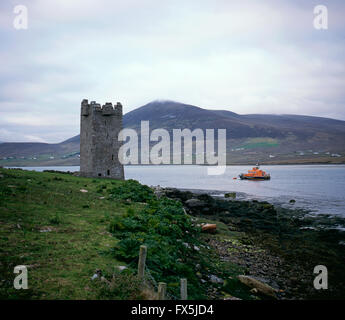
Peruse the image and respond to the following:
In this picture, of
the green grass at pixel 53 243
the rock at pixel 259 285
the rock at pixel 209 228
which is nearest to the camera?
the green grass at pixel 53 243

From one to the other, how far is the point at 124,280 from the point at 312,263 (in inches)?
527

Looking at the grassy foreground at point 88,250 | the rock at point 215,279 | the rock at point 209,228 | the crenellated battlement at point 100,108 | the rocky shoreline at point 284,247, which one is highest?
the crenellated battlement at point 100,108

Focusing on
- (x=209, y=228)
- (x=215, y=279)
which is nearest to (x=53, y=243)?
(x=215, y=279)

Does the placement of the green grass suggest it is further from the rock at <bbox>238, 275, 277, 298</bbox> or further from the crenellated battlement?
the crenellated battlement

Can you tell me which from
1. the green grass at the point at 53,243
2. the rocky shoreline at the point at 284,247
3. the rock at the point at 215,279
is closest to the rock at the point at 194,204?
the rocky shoreline at the point at 284,247

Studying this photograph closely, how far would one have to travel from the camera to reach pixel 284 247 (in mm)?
19984

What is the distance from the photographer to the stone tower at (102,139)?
119 feet

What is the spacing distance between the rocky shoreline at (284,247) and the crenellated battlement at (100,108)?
16417 mm

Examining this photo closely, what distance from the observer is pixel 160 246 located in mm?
10938

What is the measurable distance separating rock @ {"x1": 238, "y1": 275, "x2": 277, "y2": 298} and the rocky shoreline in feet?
1.01

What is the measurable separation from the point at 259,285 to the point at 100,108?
30265 millimetres

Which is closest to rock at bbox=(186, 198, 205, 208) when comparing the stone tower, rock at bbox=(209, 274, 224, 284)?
the stone tower

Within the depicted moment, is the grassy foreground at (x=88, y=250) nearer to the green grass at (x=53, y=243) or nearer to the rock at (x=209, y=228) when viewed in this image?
the green grass at (x=53, y=243)
